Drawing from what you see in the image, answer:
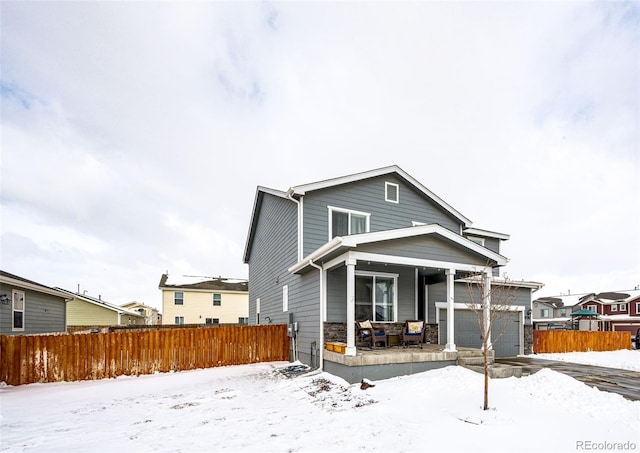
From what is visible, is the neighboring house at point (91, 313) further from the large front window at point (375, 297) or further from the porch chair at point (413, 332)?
the porch chair at point (413, 332)

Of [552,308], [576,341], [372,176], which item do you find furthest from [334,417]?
[552,308]

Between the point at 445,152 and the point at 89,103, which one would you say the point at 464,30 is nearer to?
the point at 445,152

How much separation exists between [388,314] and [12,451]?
8793mm

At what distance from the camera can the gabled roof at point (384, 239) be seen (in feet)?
27.8

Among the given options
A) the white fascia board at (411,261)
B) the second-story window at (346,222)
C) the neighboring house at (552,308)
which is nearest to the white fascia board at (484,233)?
the second-story window at (346,222)

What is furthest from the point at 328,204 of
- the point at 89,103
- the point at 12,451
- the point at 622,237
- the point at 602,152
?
the point at 622,237

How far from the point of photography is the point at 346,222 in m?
12.3

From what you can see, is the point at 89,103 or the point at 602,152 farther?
the point at 602,152

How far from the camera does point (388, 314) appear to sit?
1114cm

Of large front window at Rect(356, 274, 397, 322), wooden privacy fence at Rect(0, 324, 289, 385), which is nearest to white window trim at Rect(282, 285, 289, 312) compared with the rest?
wooden privacy fence at Rect(0, 324, 289, 385)

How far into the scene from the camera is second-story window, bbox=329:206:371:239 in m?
12.0

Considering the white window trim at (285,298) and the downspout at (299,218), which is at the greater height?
the downspout at (299,218)

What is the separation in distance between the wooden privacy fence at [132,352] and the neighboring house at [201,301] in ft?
61.0

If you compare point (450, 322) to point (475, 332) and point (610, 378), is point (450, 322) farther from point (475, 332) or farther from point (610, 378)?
point (475, 332)
